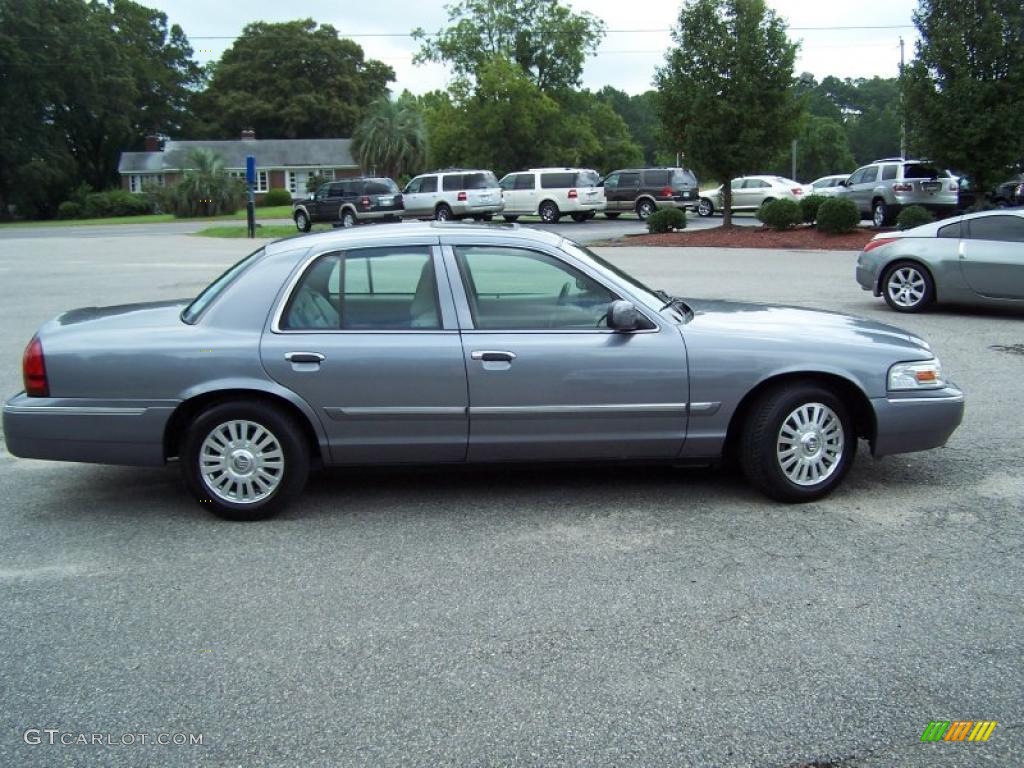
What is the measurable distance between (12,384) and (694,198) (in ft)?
106

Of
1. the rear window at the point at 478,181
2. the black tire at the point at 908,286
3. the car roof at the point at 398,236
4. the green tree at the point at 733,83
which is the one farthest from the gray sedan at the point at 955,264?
the rear window at the point at 478,181

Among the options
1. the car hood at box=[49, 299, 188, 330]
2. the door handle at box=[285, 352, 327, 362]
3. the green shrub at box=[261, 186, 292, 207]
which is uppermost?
the green shrub at box=[261, 186, 292, 207]

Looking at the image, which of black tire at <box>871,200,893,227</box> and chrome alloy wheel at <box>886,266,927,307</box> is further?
black tire at <box>871,200,893,227</box>

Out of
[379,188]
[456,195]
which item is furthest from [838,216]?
[379,188]

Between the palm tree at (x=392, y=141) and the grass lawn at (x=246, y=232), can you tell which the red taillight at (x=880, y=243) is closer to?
the grass lawn at (x=246, y=232)

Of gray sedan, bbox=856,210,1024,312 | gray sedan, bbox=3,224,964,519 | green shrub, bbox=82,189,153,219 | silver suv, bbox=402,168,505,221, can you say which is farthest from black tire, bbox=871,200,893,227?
green shrub, bbox=82,189,153,219

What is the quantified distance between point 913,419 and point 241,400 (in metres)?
3.62

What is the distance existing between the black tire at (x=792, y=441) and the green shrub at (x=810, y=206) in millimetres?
22736

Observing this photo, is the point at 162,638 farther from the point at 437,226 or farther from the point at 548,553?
the point at 437,226

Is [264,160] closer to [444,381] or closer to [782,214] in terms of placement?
[782,214]

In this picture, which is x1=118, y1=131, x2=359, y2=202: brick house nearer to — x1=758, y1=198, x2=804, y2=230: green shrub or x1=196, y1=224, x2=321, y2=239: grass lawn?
x1=196, y1=224, x2=321, y2=239: grass lawn

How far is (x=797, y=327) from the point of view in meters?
5.71

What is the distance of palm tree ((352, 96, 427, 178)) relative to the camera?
216 ft

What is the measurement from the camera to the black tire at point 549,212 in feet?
126
